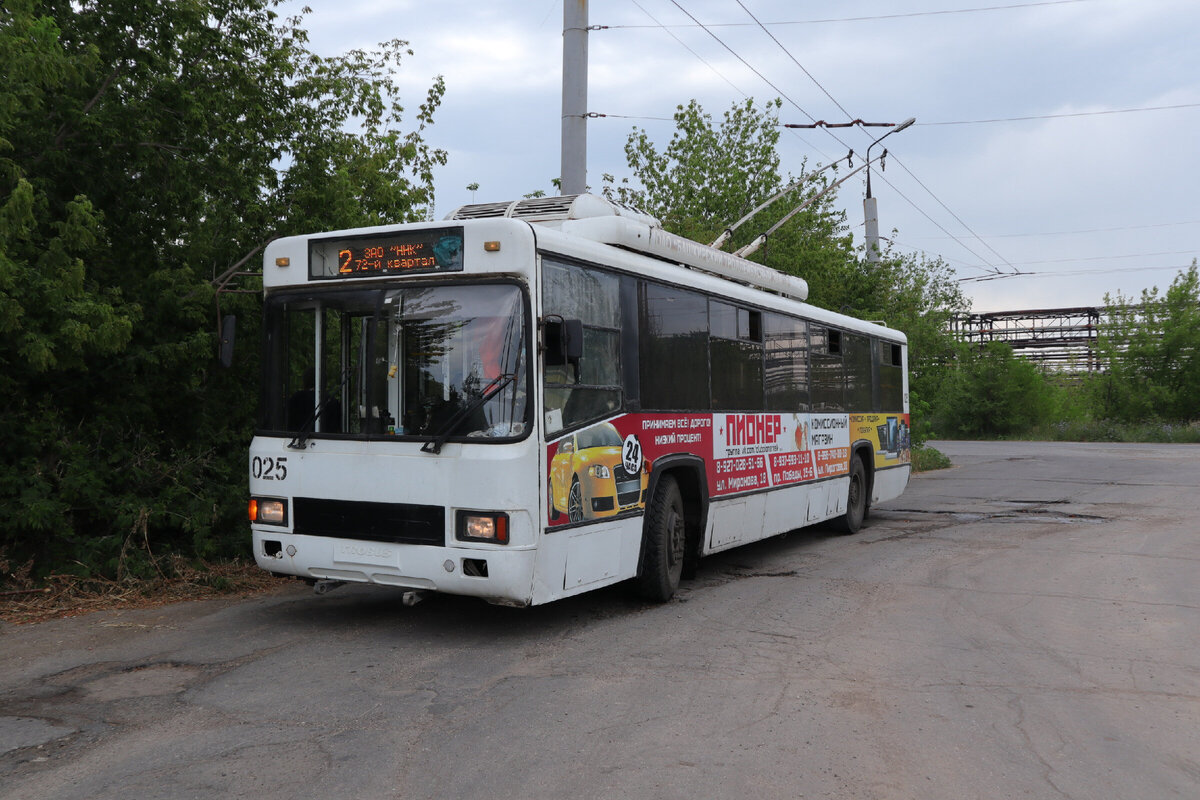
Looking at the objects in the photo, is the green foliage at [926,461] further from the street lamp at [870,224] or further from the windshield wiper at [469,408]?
the windshield wiper at [469,408]

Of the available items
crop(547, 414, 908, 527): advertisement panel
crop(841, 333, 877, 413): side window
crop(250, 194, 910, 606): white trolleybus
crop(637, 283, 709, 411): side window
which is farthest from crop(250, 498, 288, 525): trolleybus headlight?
crop(841, 333, 877, 413): side window

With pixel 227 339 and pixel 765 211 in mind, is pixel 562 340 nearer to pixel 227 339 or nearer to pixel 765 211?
pixel 227 339

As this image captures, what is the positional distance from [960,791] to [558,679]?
8.16 feet

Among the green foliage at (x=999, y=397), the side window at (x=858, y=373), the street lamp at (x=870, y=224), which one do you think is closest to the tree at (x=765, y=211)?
the street lamp at (x=870, y=224)

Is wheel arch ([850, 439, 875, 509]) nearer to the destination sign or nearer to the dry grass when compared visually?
the dry grass

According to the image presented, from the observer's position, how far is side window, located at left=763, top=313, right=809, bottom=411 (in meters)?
10.9

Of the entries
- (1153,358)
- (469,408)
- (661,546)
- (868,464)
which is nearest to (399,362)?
(469,408)

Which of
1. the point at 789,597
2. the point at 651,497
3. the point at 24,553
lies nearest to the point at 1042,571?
the point at 789,597

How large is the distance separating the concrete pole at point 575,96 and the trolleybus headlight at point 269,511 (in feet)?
24.3

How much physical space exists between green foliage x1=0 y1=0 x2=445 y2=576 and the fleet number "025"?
179 centimetres

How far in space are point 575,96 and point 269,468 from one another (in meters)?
8.00

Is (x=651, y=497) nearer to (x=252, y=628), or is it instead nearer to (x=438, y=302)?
(x=438, y=302)

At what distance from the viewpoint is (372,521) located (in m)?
7.09

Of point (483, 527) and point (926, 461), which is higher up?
point (483, 527)
